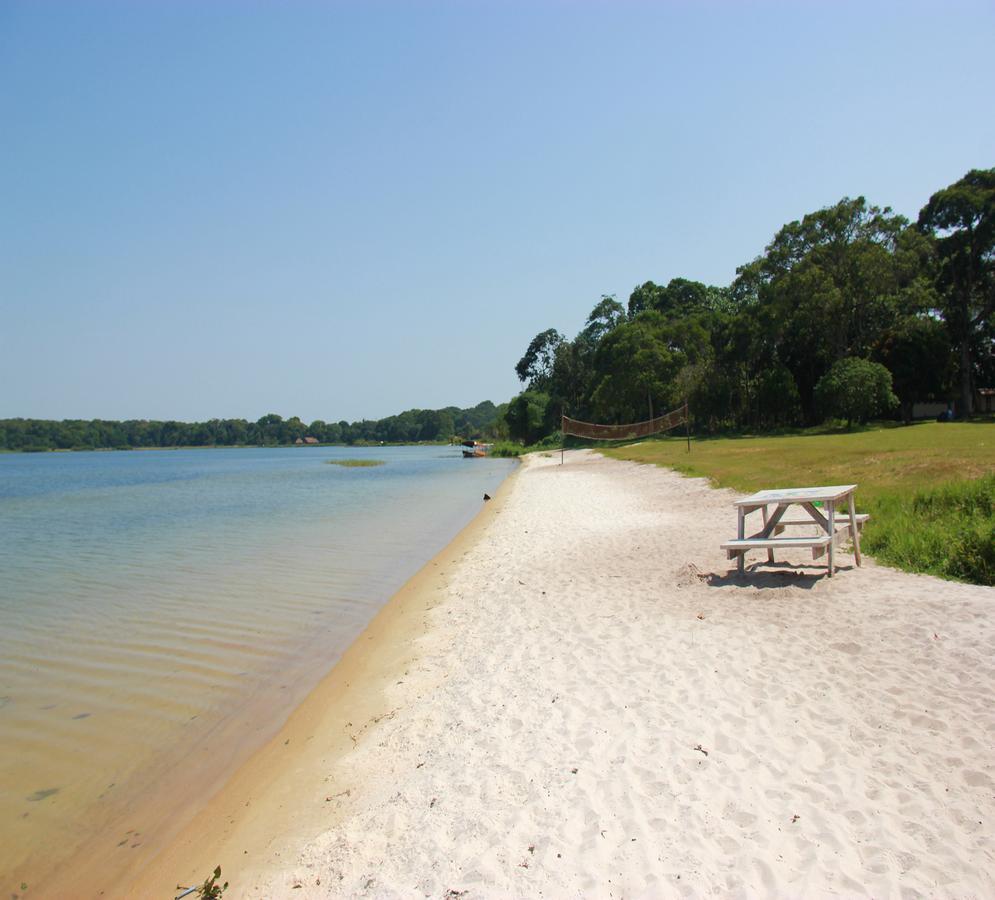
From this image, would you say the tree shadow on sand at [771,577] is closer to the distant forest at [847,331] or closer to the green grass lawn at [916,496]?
the green grass lawn at [916,496]

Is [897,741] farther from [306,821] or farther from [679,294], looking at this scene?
[679,294]

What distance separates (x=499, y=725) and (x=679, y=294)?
271 ft

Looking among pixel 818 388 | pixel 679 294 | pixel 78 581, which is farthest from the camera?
Answer: pixel 679 294

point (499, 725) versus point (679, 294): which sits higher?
point (679, 294)

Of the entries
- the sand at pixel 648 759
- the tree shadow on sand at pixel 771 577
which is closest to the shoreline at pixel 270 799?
the sand at pixel 648 759

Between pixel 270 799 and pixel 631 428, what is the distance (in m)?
58.6

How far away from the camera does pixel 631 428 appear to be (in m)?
61.2

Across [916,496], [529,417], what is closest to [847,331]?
[529,417]

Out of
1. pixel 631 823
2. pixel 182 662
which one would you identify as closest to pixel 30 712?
pixel 182 662

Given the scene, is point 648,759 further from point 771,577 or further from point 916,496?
point 916,496

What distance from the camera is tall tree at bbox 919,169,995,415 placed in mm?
46844

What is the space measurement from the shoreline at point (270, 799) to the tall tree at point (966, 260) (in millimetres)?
52566

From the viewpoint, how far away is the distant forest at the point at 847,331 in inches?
1829

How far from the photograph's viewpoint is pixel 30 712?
6270 mm
